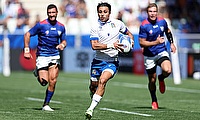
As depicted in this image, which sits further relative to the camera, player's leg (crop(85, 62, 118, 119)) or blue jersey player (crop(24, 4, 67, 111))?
blue jersey player (crop(24, 4, 67, 111))

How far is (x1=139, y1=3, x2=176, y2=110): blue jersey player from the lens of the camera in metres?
15.6

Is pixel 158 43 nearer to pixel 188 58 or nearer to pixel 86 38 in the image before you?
pixel 188 58

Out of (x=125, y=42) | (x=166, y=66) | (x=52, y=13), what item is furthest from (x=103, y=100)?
(x=125, y=42)

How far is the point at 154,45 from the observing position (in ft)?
51.3

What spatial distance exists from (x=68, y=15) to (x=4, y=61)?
5.86 metres

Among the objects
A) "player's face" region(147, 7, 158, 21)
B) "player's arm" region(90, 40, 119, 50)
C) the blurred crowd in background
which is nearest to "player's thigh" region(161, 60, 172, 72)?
"player's face" region(147, 7, 158, 21)

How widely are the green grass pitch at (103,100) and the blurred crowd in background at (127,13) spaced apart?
5.06 meters

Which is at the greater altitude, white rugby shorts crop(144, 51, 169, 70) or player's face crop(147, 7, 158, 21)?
player's face crop(147, 7, 158, 21)

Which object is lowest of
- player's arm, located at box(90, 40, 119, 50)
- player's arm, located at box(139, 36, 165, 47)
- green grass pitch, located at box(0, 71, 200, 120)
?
green grass pitch, located at box(0, 71, 200, 120)

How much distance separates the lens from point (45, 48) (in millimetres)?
15141

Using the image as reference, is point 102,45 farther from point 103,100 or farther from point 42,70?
point 103,100

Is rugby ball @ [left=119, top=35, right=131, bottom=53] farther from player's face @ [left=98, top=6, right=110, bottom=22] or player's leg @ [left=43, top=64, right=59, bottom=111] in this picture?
player's leg @ [left=43, top=64, right=59, bottom=111]

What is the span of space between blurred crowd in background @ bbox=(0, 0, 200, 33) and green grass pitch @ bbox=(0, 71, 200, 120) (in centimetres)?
506

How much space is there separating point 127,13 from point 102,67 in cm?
2271
